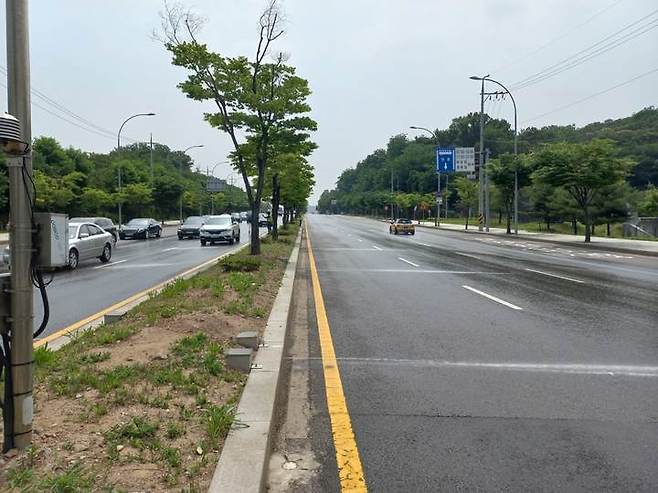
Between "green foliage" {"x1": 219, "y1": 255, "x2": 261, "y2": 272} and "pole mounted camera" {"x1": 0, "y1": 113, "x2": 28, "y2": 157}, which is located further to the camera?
"green foliage" {"x1": 219, "y1": 255, "x2": 261, "y2": 272}

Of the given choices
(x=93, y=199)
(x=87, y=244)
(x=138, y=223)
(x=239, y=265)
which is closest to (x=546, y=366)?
(x=239, y=265)

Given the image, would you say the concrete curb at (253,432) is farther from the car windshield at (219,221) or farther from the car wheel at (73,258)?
the car windshield at (219,221)

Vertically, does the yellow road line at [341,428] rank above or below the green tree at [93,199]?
below

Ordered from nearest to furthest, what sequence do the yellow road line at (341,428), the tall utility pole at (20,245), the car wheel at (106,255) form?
the tall utility pole at (20,245) < the yellow road line at (341,428) < the car wheel at (106,255)

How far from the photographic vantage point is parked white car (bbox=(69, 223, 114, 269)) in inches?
703

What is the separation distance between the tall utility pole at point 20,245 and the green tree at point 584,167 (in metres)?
33.6

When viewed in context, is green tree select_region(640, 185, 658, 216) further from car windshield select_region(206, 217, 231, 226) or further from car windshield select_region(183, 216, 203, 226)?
car windshield select_region(206, 217, 231, 226)

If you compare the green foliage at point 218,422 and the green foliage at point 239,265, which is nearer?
the green foliage at point 218,422

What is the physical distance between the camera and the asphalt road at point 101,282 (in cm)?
998

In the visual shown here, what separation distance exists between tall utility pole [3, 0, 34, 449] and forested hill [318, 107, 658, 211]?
81.0 m

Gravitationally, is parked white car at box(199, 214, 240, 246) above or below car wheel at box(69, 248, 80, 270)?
above

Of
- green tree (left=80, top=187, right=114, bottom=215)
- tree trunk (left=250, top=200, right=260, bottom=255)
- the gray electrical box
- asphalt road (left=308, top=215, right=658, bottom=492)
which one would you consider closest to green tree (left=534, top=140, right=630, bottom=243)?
tree trunk (left=250, top=200, right=260, bottom=255)

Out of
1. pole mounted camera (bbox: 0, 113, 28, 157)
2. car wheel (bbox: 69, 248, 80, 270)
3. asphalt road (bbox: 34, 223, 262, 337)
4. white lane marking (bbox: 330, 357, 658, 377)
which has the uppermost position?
pole mounted camera (bbox: 0, 113, 28, 157)

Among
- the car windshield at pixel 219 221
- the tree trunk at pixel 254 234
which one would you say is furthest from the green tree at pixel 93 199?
the tree trunk at pixel 254 234
